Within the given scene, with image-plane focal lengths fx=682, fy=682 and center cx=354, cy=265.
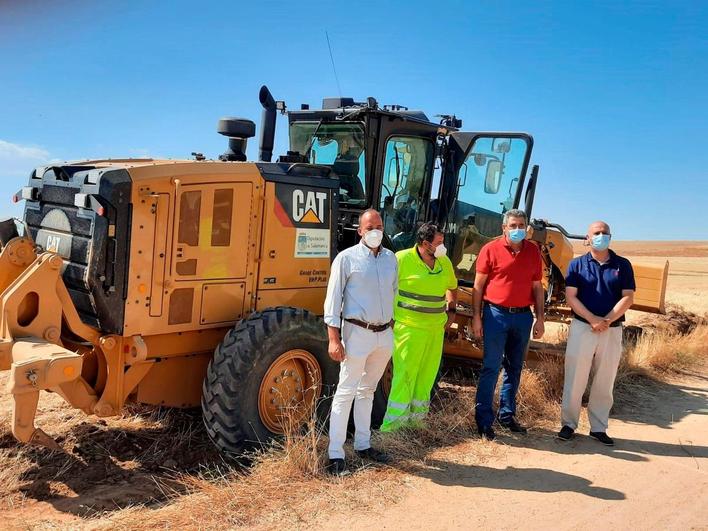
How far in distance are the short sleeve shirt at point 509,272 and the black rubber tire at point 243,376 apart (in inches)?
68.6

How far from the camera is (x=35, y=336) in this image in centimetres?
484

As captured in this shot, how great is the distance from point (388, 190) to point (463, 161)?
103 centimetres

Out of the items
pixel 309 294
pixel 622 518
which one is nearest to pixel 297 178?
pixel 309 294

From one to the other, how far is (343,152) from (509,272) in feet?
8.08

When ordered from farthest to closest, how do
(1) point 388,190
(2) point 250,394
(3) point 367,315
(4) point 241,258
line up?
(1) point 388,190, (4) point 241,258, (2) point 250,394, (3) point 367,315

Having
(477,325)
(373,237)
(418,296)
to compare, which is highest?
(373,237)

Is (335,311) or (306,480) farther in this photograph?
(335,311)

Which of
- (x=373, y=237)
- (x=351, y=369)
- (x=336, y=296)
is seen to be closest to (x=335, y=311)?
(x=336, y=296)

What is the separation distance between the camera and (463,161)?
7.73 m

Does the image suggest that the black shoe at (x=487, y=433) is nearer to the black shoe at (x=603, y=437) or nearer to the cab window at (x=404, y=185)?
the black shoe at (x=603, y=437)

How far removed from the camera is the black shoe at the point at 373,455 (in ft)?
16.9

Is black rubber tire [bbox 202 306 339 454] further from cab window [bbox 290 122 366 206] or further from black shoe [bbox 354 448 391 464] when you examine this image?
cab window [bbox 290 122 366 206]

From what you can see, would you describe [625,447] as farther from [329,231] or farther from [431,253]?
[329,231]

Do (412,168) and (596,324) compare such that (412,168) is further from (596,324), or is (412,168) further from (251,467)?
(251,467)
